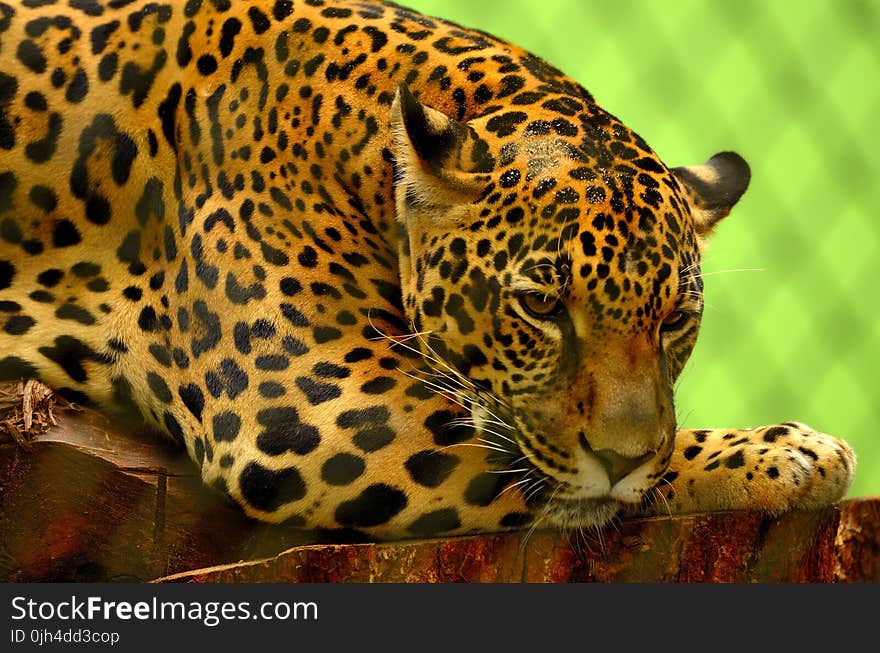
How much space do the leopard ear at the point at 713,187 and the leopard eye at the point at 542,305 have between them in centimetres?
58

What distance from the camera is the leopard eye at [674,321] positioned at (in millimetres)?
3108

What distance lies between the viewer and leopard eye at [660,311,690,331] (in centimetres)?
311

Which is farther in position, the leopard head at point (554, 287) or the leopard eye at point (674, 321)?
the leopard eye at point (674, 321)

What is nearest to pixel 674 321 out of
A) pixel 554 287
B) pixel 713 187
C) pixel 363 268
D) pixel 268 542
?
pixel 554 287

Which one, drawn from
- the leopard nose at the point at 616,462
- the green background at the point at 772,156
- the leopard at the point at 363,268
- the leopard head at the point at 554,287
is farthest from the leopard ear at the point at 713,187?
the green background at the point at 772,156

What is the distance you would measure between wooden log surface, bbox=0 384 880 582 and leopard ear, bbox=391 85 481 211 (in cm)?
86

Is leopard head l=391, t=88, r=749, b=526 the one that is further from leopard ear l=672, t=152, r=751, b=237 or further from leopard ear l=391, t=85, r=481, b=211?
leopard ear l=672, t=152, r=751, b=237

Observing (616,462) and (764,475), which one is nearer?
(616,462)

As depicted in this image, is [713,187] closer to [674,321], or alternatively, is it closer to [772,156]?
[674,321]

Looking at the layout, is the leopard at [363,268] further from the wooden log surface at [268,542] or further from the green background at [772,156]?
the green background at [772,156]

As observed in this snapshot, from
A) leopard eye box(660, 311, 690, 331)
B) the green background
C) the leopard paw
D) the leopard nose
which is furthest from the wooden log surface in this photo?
the green background

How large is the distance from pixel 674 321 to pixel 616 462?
1.42 ft

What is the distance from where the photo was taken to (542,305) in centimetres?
302

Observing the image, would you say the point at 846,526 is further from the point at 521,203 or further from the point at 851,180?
the point at 851,180
